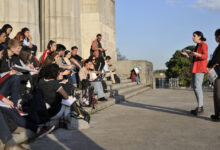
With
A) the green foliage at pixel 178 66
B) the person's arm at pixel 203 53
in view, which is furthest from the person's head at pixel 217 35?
the green foliage at pixel 178 66

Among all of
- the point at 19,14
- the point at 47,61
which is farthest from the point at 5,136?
the point at 19,14

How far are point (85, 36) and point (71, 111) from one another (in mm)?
13507

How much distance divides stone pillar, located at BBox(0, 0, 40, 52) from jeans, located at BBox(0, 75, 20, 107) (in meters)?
5.80

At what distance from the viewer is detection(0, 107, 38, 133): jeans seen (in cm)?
→ 404

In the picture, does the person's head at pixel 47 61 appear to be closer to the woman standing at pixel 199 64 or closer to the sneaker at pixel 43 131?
the sneaker at pixel 43 131

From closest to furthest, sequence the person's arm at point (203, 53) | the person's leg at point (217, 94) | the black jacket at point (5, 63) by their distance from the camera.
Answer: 1. the black jacket at point (5, 63)
2. the person's leg at point (217, 94)
3. the person's arm at point (203, 53)

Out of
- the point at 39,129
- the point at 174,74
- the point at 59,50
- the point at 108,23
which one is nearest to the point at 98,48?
the point at 59,50

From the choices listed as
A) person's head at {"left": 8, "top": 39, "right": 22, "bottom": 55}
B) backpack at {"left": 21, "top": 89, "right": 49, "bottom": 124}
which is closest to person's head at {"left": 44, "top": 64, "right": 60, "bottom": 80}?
backpack at {"left": 21, "top": 89, "right": 49, "bottom": 124}

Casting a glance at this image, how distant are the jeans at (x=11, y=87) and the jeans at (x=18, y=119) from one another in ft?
0.53

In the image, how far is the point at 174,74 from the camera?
5641 cm

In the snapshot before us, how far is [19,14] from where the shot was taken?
31.2ft

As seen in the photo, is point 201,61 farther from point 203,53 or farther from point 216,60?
point 216,60

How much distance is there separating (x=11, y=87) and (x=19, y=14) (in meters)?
6.11

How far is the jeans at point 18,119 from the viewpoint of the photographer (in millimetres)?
4044
